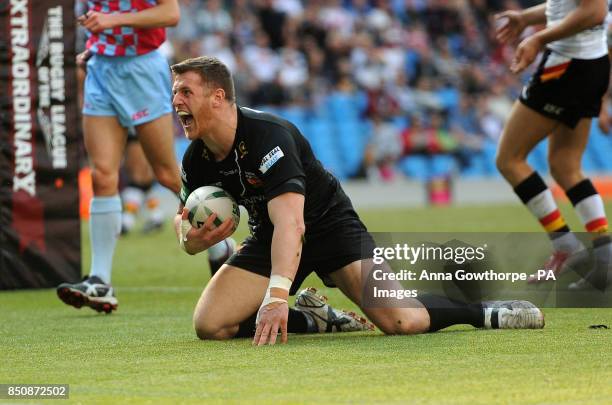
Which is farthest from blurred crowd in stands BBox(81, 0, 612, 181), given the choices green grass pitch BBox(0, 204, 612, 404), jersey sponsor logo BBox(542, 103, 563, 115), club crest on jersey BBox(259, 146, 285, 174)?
club crest on jersey BBox(259, 146, 285, 174)

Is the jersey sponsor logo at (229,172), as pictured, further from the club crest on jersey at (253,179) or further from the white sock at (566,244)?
the white sock at (566,244)

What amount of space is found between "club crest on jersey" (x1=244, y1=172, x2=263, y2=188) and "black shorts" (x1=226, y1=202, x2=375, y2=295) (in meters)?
0.42

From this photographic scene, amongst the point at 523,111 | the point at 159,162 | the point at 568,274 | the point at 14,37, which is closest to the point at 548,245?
the point at 568,274

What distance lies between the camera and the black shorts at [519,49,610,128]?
7.43 meters

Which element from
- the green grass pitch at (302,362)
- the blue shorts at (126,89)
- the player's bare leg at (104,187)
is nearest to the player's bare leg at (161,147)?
the blue shorts at (126,89)

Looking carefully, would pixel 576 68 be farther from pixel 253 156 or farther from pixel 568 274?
pixel 253 156

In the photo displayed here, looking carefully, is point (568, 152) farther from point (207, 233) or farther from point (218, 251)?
point (207, 233)

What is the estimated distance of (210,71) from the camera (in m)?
5.34

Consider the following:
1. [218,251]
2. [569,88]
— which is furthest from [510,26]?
[218,251]

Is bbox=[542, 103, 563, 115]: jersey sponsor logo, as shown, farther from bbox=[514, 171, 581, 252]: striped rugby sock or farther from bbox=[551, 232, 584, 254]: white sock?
bbox=[551, 232, 584, 254]: white sock

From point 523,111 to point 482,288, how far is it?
2112 millimetres

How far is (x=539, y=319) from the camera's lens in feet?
18.4

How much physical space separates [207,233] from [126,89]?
2.13 metres

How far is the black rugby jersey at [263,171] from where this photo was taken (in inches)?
206
